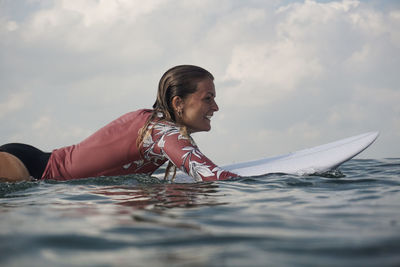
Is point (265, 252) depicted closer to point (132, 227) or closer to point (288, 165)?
point (132, 227)

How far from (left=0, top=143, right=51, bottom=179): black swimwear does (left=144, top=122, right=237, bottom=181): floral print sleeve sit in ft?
3.17

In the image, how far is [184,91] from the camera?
10.7ft

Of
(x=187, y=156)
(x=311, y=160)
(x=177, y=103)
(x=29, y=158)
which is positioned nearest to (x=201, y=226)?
(x=187, y=156)

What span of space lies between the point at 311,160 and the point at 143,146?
74.2 inches

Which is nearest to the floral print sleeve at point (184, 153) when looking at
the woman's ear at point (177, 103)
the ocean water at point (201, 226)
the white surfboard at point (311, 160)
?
the ocean water at point (201, 226)

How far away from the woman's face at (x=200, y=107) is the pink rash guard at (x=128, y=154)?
0.28m

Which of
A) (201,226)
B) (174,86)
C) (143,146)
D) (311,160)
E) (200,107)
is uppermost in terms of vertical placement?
(174,86)

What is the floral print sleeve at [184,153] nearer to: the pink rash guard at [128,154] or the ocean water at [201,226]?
the pink rash guard at [128,154]

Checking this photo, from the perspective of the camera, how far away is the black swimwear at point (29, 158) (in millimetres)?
3238

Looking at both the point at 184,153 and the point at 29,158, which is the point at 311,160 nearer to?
the point at 184,153

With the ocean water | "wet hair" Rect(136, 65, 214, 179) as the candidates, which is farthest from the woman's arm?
"wet hair" Rect(136, 65, 214, 179)

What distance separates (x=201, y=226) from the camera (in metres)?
1.64

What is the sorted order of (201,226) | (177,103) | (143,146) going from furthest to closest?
1. (177,103)
2. (143,146)
3. (201,226)

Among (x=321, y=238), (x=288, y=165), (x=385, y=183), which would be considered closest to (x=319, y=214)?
(x=321, y=238)
